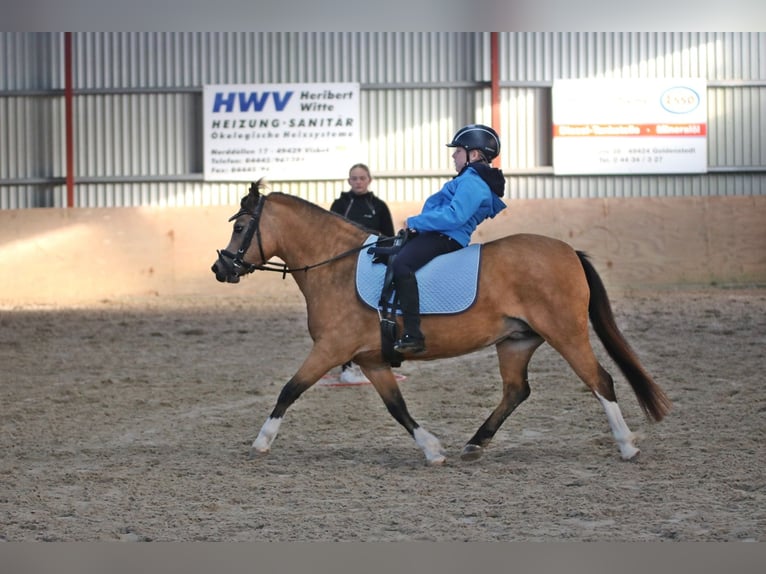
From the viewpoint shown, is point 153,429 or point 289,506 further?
point 153,429

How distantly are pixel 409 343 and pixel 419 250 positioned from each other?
524 mm

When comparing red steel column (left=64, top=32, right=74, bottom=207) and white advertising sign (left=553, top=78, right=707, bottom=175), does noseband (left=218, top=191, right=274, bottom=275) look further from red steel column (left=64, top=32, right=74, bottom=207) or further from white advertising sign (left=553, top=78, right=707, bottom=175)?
red steel column (left=64, top=32, right=74, bottom=207)

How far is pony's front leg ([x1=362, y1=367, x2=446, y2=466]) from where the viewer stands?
6.06 metres

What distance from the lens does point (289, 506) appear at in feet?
16.7

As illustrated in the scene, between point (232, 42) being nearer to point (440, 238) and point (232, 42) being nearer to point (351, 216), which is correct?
point (351, 216)

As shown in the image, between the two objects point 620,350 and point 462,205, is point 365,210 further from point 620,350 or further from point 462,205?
point 620,350

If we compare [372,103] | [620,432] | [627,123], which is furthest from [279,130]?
[620,432]

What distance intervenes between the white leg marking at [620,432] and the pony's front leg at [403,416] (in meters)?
0.95

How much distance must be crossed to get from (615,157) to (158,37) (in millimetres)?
8148

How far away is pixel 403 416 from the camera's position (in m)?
6.16

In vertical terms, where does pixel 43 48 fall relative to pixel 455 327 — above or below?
above

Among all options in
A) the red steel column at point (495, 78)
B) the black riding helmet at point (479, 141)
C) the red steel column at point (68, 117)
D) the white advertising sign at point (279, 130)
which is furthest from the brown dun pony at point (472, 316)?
the red steel column at point (68, 117)

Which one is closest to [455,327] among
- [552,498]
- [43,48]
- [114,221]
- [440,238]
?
[440,238]

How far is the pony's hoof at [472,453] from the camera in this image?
20.1 ft
